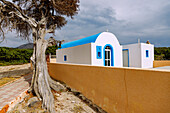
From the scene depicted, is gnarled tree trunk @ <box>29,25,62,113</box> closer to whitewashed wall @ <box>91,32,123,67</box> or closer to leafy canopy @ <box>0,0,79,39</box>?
leafy canopy @ <box>0,0,79,39</box>

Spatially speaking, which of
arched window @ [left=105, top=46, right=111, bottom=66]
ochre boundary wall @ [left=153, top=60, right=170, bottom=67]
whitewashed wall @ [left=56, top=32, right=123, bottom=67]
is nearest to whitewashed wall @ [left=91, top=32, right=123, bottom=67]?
whitewashed wall @ [left=56, top=32, right=123, bottom=67]

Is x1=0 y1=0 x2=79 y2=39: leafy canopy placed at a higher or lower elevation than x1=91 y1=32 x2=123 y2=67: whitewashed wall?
higher

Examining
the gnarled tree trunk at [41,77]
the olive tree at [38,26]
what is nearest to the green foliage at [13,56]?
the olive tree at [38,26]

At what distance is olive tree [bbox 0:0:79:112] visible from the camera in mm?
5707

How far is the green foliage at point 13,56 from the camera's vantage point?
809 inches

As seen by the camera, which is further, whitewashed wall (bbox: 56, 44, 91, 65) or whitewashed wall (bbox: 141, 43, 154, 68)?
whitewashed wall (bbox: 141, 43, 154, 68)

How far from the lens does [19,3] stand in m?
7.81

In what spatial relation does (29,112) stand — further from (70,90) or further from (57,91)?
(70,90)

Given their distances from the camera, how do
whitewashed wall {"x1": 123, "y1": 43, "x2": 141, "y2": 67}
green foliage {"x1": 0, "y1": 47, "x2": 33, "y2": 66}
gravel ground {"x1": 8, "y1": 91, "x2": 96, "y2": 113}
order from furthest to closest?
1. green foliage {"x1": 0, "y1": 47, "x2": 33, "y2": 66}
2. whitewashed wall {"x1": 123, "y1": 43, "x2": 141, "y2": 67}
3. gravel ground {"x1": 8, "y1": 91, "x2": 96, "y2": 113}

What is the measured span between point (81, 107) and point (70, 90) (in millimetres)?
2213

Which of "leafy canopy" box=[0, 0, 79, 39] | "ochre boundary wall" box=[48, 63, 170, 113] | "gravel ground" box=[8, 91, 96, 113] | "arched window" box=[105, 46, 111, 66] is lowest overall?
"gravel ground" box=[8, 91, 96, 113]

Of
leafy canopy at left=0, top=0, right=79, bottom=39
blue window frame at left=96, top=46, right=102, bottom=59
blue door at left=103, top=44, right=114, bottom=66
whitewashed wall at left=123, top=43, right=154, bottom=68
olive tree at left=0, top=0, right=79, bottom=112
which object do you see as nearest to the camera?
olive tree at left=0, top=0, right=79, bottom=112

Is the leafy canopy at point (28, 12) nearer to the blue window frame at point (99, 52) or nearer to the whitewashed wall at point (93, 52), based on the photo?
the whitewashed wall at point (93, 52)

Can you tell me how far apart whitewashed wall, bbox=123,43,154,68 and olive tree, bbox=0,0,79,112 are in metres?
9.09
